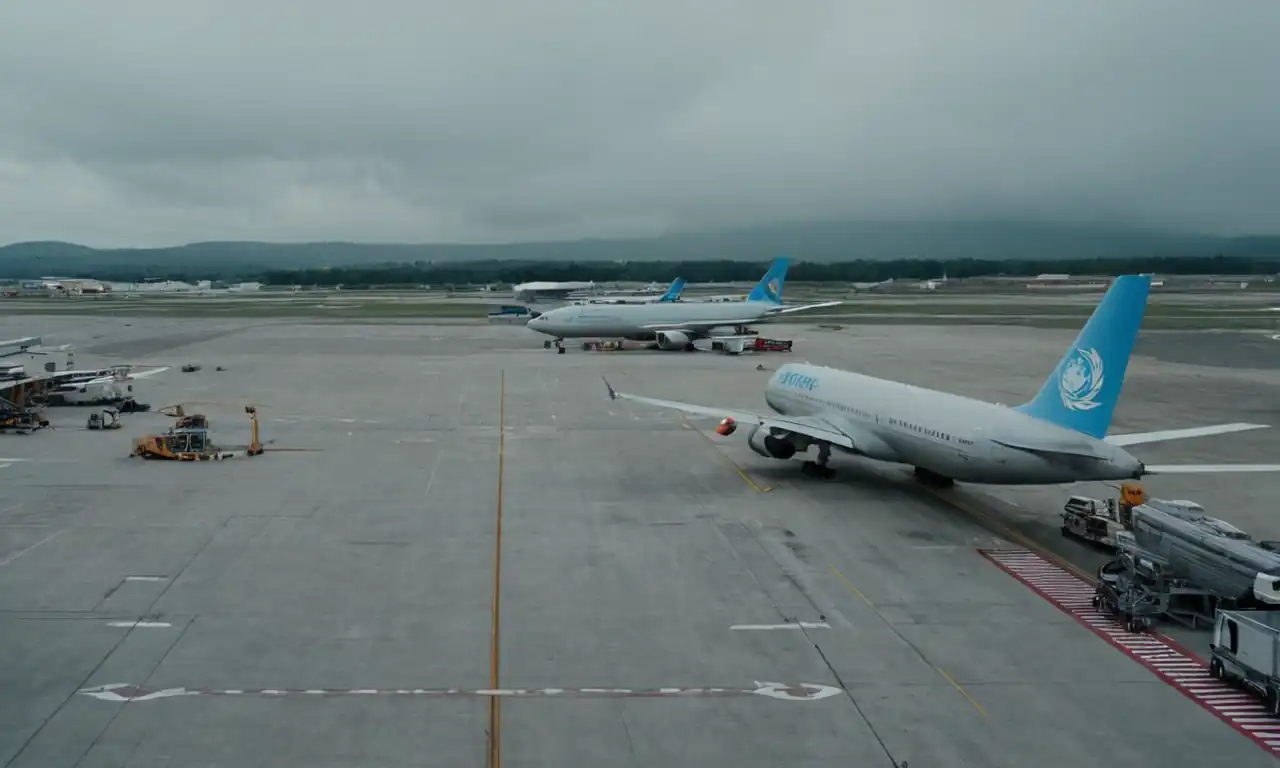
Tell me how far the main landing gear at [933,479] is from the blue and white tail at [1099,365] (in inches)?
283

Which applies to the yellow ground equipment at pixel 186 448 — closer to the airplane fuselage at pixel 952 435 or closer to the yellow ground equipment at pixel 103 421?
the yellow ground equipment at pixel 103 421

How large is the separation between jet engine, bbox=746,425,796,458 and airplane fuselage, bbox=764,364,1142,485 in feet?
6.37

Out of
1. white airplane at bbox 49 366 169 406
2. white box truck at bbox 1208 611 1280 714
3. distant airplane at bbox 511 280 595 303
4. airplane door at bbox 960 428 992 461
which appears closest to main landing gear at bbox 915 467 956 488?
airplane door at bbox 960 428 992 461

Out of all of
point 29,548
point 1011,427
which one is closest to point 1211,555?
point 1011,427

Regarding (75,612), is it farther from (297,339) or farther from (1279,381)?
(297,339)

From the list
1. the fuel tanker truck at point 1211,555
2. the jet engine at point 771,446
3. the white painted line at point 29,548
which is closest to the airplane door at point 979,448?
the fuel tanker truck at point 1211,555

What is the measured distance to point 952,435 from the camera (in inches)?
1238

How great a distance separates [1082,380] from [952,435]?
15.1ft

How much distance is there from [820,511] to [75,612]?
853 inches

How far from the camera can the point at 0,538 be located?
1122 inches

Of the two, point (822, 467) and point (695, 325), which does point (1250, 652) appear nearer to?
point (822, 467)

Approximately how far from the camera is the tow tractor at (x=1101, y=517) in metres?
28.9

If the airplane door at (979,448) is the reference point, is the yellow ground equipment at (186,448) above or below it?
below

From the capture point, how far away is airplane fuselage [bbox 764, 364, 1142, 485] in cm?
2809
